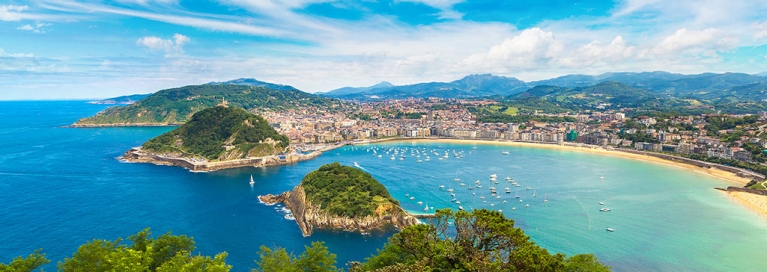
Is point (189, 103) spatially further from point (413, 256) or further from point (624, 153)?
point (413, 256)

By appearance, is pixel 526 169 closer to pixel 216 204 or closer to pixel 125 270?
pixel 216 204

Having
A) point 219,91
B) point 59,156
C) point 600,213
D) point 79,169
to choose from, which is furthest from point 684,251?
point 219,91

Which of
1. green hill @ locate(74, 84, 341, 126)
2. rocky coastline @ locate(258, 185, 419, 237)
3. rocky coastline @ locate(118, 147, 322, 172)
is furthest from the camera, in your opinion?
green hill @ locate(74, 84, 341, 126)

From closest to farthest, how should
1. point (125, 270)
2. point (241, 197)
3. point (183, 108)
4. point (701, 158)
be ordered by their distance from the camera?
point (125, 270) < point (241, 197) < point (701, 158) < point (183, 108)

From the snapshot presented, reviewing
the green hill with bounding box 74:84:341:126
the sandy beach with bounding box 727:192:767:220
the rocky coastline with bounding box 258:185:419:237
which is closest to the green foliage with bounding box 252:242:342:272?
the rocky coastline with bounding box 258:185:419:237

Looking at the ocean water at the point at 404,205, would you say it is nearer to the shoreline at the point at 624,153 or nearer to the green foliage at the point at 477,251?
the shoreline at the point at 624,153

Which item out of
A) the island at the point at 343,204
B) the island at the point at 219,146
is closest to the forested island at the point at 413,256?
the island at the point at 343,204

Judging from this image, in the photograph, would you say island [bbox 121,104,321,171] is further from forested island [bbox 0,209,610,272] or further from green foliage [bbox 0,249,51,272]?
forested island [bbox 0,209,610,272]

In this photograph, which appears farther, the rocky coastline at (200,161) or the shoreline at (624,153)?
the rocky coastline at (200,161)
